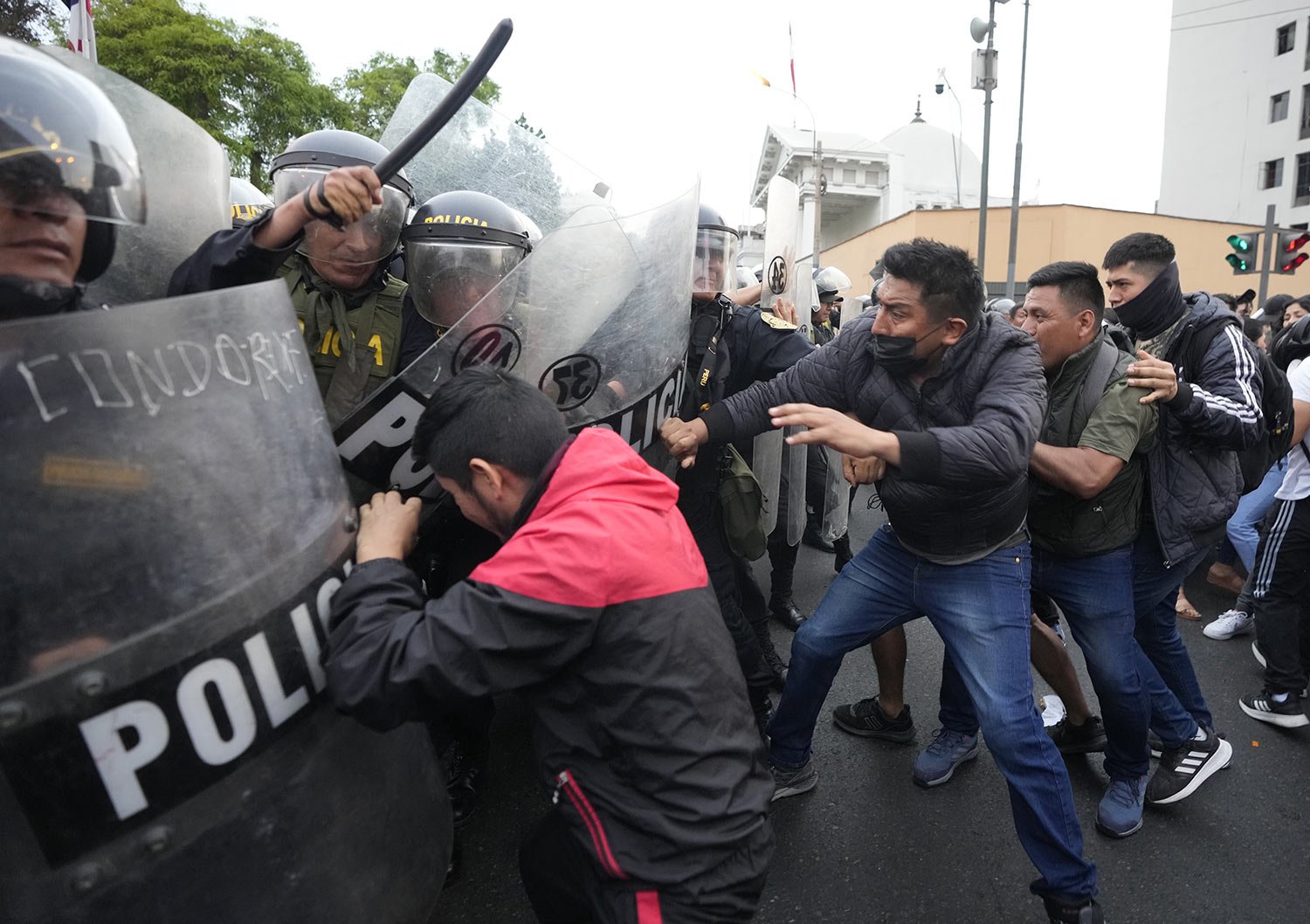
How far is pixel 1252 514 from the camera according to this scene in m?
4.47

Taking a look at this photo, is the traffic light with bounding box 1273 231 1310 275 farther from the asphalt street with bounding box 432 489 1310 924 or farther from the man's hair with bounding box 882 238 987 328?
the man's hair with bounding box 882 238 987 328

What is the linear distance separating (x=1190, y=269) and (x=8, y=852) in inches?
1105

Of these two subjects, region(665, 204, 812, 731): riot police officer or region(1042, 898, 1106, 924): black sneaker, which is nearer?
region(1042, 898, 1106, 924): black sneaker

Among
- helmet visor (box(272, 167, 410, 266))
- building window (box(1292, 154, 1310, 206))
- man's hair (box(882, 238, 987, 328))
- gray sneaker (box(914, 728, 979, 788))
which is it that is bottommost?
building window (box(1292, 154, 1310, 206))

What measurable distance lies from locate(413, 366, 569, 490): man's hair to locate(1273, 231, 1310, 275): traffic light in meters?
13.7

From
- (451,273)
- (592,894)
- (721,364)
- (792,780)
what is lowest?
(792,780)

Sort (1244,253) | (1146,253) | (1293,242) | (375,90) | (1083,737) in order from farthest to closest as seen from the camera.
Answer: (375,90)
(1244,253)
(1293,242)
(1083,737)
(1146,253)

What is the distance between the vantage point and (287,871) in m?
1.05

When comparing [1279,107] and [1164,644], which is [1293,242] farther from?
[1279,107]

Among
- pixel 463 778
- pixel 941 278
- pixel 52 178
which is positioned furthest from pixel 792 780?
pixel 52 178

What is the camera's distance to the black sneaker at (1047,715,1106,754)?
3.06 m

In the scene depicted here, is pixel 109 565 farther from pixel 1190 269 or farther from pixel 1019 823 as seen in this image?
pixel 1190 269

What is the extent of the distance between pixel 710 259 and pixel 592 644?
196 centimetres

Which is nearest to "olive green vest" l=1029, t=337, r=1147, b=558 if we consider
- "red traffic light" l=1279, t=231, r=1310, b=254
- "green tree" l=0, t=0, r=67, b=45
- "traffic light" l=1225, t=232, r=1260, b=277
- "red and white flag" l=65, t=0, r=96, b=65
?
"red and white flag" l=65, t=0, r=96, b=65
